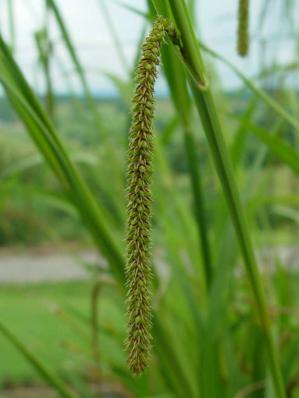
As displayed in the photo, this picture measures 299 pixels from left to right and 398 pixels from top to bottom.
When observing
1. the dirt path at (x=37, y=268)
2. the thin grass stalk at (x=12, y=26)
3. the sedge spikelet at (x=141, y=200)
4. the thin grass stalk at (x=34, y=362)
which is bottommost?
the dirt path at (x=37, y=268)

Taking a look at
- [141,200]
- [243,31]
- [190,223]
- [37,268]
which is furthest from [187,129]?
[37,268]

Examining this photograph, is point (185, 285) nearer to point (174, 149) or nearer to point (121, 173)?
point (121, 173)

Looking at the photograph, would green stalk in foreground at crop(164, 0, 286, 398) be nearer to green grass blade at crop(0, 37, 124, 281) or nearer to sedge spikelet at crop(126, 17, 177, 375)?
sedge spikelet at crop(126, 17, 177, 375)

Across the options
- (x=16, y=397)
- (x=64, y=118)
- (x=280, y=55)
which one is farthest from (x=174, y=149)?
(x=280, y=55)

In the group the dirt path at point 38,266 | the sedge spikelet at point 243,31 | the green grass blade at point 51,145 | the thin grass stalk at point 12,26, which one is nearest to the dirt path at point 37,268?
the dirt path at point 38,266

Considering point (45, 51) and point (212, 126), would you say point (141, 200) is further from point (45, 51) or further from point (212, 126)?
point (45, 51)

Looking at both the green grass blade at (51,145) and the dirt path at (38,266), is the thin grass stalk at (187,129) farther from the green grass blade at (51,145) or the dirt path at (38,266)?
the dirt path at (38,266)

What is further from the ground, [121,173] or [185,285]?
[121,173]
